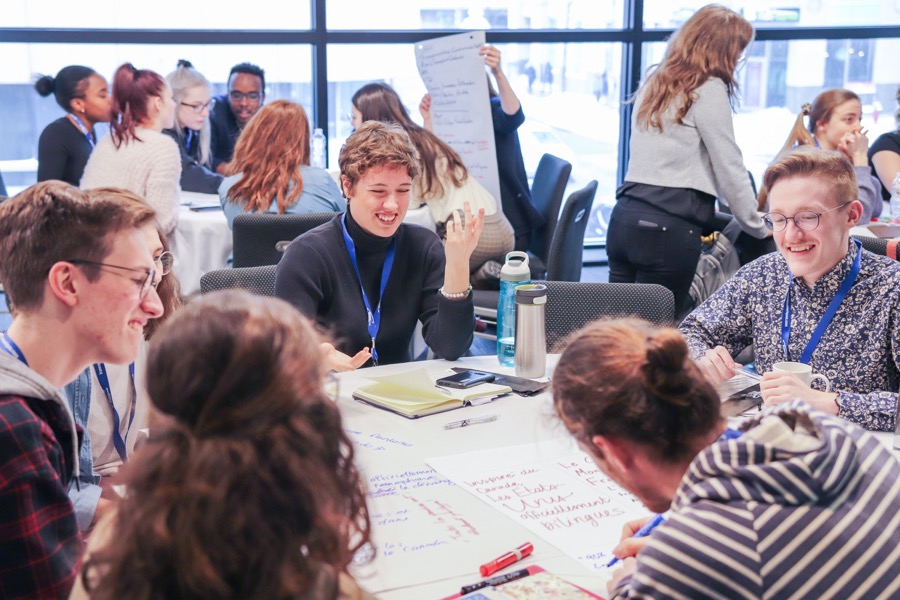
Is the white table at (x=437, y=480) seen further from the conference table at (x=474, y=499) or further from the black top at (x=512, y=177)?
the black top at (x=512, y=177)

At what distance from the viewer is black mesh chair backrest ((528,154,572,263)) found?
4.99 m

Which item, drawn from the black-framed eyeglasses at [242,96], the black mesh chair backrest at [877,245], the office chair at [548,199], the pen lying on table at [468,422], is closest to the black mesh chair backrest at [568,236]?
the office chair at [548,199]

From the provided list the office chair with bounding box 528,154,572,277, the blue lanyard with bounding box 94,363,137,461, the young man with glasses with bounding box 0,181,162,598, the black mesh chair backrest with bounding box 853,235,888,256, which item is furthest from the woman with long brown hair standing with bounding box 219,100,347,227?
the young man with glasses with bounding box 0,181,162,598

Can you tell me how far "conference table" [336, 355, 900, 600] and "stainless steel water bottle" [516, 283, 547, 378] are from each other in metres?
0.16

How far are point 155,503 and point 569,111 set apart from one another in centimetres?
646

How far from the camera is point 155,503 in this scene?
90 centimetres

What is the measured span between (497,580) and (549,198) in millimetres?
3764

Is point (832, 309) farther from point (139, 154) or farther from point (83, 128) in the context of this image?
point (83, 128)

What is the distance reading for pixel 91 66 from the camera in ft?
20.2

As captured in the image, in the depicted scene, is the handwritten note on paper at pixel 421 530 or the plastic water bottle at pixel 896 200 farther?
the plastic water bottle at pixel 896 200

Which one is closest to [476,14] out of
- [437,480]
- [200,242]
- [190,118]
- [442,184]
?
[190,118]

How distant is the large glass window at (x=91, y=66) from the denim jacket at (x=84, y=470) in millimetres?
4569

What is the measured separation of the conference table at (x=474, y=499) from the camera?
1.50 meters

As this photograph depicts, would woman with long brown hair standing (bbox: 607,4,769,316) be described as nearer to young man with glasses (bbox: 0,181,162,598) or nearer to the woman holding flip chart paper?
the woman holding flip chart paper
